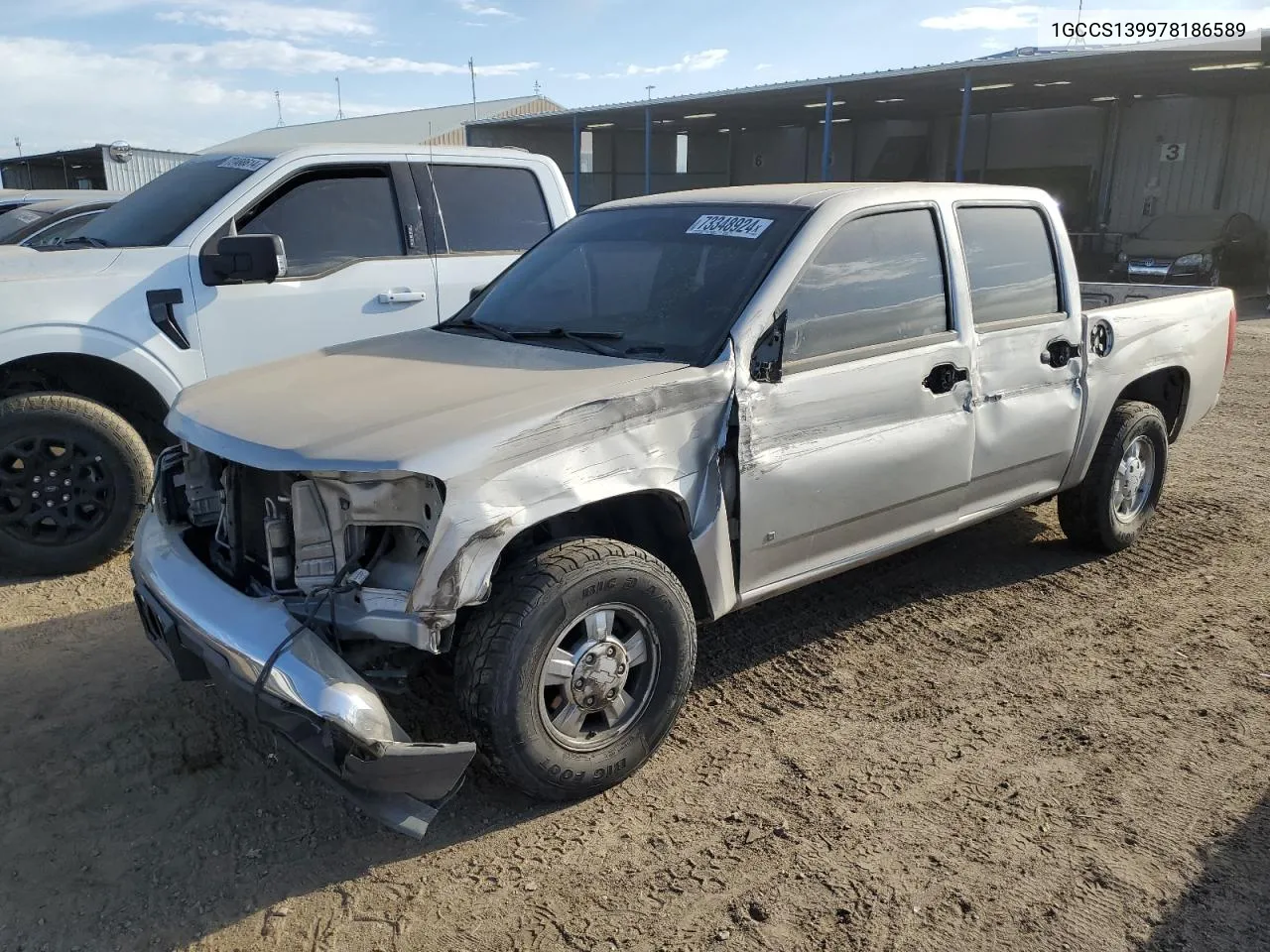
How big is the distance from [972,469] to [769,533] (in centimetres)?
123

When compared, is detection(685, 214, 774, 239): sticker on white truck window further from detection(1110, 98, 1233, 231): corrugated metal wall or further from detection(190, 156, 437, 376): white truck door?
detection(1110, 98, 1233, 231): corrugated metal wall

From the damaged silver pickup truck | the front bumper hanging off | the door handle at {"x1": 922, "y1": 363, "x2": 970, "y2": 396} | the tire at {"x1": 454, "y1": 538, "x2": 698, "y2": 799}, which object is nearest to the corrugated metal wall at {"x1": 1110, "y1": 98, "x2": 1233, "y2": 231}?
the damaged silver pickup truck

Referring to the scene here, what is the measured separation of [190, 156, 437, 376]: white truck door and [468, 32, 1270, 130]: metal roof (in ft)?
50.3

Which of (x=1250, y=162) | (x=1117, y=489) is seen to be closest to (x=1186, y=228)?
(x=1250, y=162)

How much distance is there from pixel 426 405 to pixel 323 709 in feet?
3.08

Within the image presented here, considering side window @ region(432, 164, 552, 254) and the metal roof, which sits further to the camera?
the metal roof

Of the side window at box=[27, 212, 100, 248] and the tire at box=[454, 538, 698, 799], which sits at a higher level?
the side window at box=[27, 212, 100, 248]

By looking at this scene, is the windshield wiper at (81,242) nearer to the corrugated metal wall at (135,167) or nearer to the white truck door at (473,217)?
the white truck door at (473,217)

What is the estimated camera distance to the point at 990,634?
14.2ft

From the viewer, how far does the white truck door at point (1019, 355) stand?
420cm

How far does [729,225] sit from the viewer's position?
12.4ft

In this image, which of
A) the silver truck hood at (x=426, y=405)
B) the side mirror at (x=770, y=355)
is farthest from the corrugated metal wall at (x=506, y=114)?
the side mirror at (x=770, y=355)

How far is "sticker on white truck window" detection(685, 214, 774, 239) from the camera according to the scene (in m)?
3.67

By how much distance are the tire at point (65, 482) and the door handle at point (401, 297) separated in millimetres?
1522
